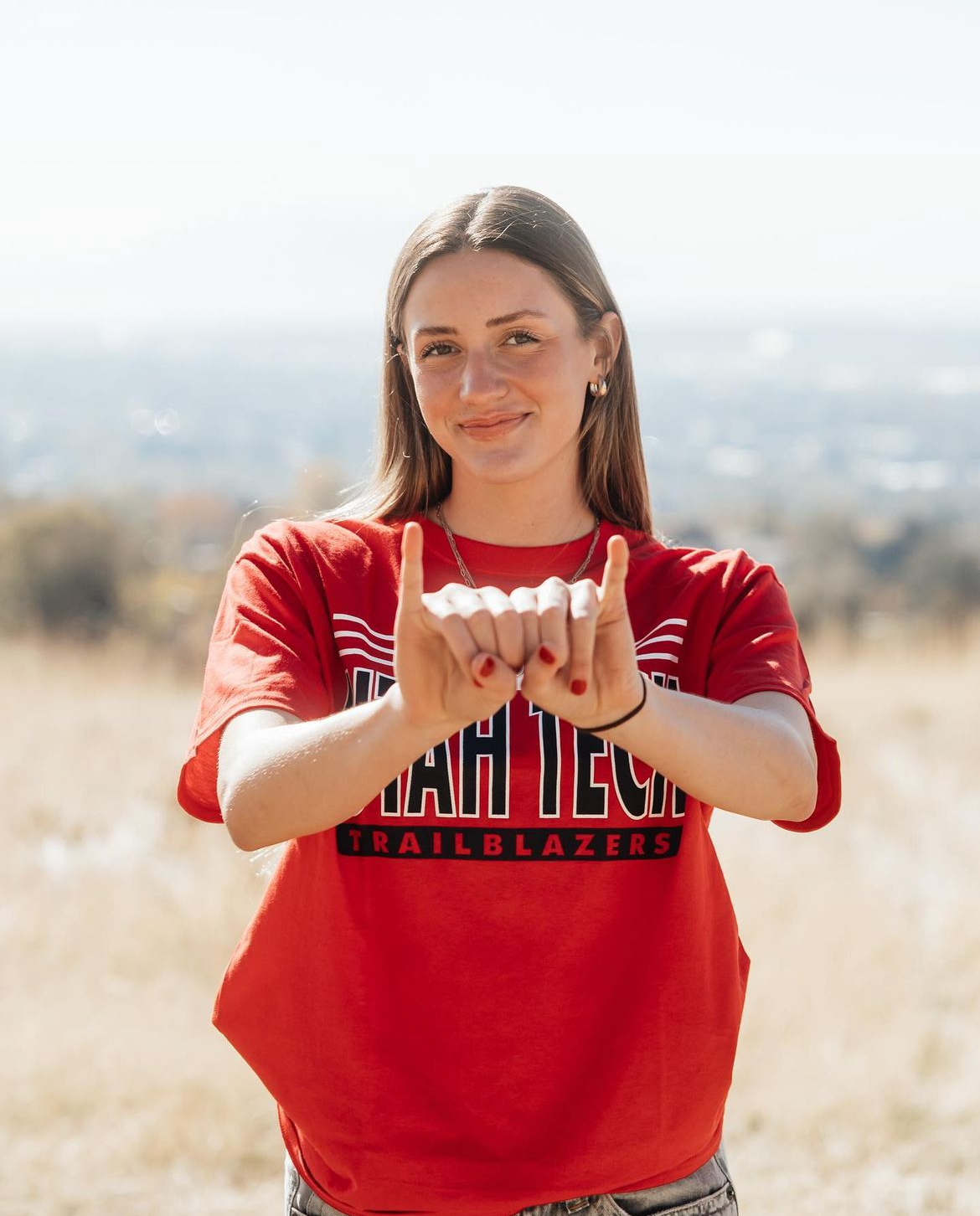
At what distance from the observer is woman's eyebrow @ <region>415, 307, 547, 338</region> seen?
5.82ft

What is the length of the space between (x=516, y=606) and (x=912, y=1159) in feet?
9.19

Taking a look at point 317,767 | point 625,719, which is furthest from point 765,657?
point 317,767

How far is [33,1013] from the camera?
381 cm

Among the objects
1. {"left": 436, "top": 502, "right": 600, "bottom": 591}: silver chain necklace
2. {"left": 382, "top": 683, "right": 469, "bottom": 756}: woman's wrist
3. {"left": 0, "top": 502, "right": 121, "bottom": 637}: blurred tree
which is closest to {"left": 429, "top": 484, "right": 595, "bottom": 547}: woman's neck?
{"left": 436, "top": 502, "right": 600, "bottom": 591}: silver chain necklace

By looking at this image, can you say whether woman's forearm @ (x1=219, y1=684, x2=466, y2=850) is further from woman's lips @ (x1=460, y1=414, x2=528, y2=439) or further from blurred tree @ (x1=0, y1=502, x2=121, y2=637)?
blurred tree @ (x1=0, y1=502, x2=121, y2=637)

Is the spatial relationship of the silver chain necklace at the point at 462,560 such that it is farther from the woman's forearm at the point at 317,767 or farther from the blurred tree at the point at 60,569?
the blurred tree at the point at 60,569

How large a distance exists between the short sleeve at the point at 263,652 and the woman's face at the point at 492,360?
0.91 ft

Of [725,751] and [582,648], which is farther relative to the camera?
[725,751]

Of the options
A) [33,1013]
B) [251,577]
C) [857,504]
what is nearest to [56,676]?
[33,1013]

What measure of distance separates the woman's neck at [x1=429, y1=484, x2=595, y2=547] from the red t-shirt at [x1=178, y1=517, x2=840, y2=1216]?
0.82 feet

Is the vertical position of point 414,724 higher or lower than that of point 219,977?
higher

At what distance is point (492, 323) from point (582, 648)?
66 centimetres

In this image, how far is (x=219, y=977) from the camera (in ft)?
13.5

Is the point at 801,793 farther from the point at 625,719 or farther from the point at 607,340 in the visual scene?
the point at 607,340
